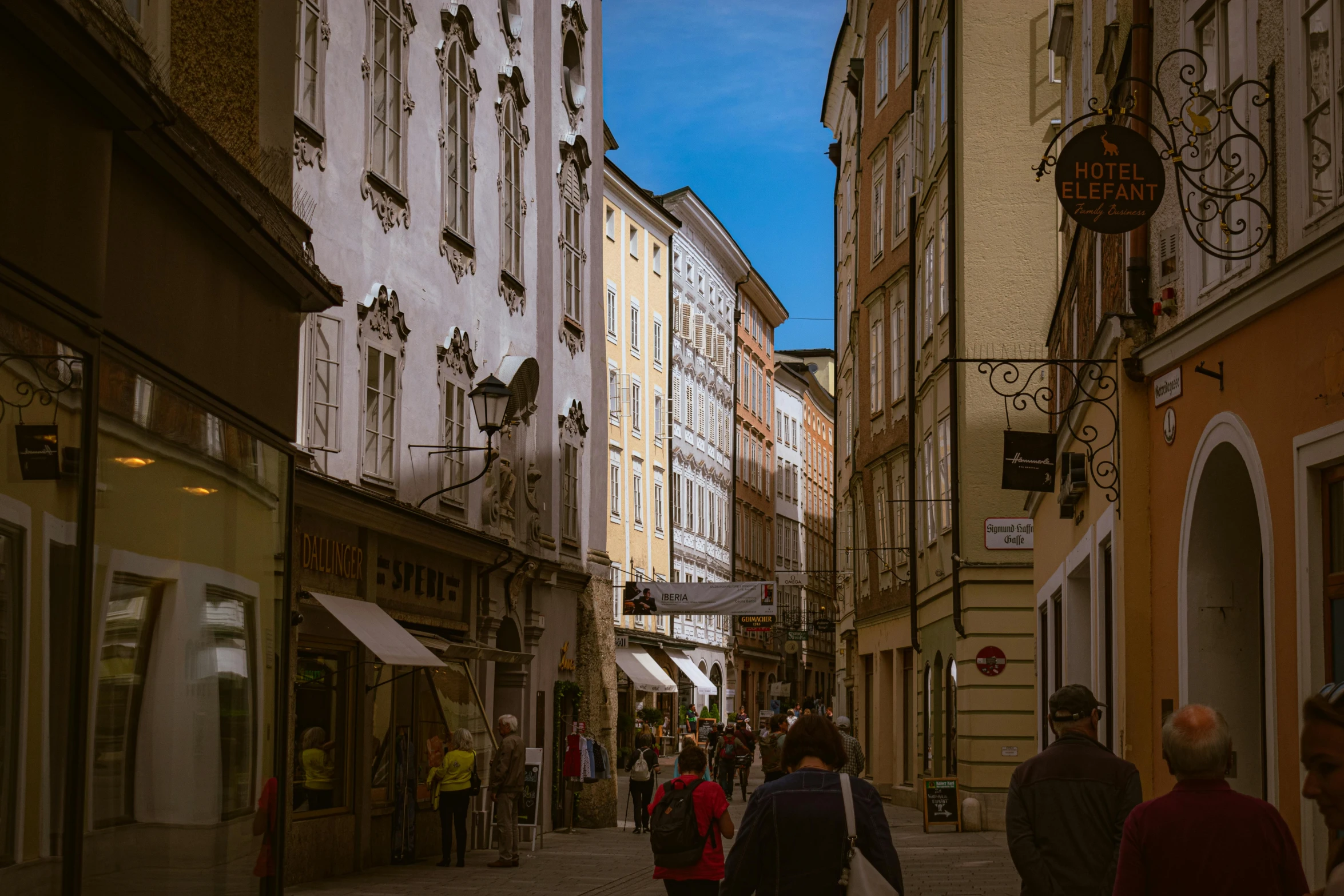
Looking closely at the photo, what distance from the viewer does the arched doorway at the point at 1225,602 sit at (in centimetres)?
1183

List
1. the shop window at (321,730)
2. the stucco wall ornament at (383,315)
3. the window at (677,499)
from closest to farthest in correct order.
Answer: the shop window at (321,730) < the stucco wall ornament at (383,315) < the window at (677,499)

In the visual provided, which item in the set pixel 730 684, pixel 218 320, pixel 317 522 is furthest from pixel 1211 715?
pixel 730 684

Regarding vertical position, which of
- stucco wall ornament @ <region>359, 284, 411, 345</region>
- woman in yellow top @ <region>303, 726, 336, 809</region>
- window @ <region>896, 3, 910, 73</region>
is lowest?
woman in yellow top @ <region>303, 726, 336, 809</region>

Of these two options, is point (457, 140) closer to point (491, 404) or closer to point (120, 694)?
point (491, 404)

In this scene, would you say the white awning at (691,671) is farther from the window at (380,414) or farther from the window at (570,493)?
the window at (380,414)

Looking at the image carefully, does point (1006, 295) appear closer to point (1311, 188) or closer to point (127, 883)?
point (1311, 188)

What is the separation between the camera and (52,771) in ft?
22.5

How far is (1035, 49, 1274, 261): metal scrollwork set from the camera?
10023 millimetres

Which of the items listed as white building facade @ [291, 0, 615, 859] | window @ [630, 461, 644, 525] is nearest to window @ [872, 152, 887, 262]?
white building facade @ [291, 0, 615, 859]

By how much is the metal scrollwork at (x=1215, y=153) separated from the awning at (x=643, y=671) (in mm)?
38509

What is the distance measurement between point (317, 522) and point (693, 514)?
51212mm

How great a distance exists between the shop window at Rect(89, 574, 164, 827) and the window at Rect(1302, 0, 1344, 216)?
253 inches

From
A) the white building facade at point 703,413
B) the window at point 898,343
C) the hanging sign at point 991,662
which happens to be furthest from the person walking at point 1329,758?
the white building facade at point 703,413

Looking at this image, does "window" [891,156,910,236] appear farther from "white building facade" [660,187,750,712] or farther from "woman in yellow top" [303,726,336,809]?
"white building facade" [660,187,750,712]
